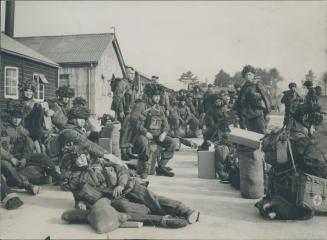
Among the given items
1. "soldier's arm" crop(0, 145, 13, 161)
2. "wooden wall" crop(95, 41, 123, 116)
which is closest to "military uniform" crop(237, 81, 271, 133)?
"soldier's arm" crop(0, 145, 13, 161)

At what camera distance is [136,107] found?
7.46m

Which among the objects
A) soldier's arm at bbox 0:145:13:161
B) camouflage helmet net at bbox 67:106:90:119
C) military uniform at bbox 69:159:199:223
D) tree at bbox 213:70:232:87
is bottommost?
military uniform at bbox 69:159:199:223

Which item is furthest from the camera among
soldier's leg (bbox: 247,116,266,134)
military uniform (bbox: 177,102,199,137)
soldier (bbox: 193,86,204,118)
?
soldier (bbox: 193,86,204,118)

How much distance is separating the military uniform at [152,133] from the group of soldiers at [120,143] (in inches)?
0.8

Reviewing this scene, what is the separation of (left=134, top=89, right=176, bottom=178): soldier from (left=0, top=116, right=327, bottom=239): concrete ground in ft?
3.36

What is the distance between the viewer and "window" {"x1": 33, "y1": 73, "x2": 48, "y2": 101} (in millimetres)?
18562

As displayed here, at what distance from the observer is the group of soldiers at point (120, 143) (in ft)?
14.6

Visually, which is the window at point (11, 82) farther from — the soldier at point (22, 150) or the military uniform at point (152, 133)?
the military uniform at point (152, 133)

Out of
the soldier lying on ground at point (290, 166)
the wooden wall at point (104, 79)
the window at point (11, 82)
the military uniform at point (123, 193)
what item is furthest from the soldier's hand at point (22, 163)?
the wooden wall at point (104, 79)

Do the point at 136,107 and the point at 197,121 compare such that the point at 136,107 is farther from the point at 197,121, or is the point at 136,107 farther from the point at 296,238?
the point at 197,121

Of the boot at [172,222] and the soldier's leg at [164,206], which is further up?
the soldier's leg at [164,206]

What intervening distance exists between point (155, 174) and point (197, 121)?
794cm

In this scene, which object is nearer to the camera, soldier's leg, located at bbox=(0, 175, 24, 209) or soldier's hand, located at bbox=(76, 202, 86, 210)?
soldier's hand, located at bbox=(76, 202, 86, 210)

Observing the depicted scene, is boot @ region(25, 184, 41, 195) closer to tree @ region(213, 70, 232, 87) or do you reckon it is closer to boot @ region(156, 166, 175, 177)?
boot @ region(156, 166, 175, 177)
